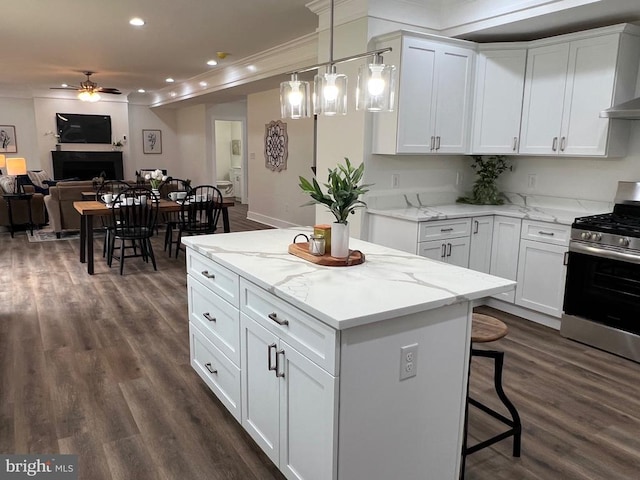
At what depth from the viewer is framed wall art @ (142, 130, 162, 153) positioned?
491 inches

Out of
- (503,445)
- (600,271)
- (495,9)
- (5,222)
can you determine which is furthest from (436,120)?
(5,222)

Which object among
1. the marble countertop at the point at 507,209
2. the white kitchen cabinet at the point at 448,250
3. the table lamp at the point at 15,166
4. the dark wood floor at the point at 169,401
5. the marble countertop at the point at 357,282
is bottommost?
the dark wood floor at the point at 169,401

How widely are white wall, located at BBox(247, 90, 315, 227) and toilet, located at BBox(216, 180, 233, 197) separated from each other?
356cm

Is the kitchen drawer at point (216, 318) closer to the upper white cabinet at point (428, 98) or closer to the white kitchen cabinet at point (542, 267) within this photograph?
the upper white cabinet at point (428, 98)

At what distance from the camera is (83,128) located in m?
11.3

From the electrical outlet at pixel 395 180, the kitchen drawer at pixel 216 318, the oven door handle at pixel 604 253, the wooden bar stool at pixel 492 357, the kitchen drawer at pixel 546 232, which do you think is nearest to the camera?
the wooden bar stool at pixel 492 357

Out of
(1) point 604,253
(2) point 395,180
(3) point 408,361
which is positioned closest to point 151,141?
(2) point 395,180

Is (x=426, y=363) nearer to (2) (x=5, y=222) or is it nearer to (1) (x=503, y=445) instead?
(1) (x=503, y=445)

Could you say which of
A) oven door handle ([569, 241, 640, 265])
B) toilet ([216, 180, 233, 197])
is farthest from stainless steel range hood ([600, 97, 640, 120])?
toilet ([216, 180, 233, 197])

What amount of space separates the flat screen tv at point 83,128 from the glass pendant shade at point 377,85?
10912 millimetres

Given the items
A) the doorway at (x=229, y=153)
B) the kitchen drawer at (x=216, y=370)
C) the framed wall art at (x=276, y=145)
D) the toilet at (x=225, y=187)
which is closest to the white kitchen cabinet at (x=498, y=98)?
the kitchen drawer at (x=216, y=370)

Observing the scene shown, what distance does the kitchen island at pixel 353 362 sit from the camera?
162 centimetres

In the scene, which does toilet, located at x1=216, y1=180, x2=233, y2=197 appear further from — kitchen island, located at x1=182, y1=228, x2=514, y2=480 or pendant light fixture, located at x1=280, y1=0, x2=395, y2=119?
kitchen island, located at x1=182, y1=228, x2=514, y2=480

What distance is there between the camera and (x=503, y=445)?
2.38m
